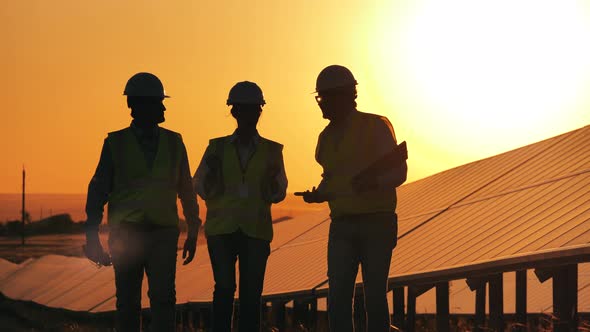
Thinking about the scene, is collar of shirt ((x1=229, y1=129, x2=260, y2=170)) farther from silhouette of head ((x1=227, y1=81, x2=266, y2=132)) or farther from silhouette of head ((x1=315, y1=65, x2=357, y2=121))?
silhouette of head ((x1=315, y1=65, x2=357, y2=121))

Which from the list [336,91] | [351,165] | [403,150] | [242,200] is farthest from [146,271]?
[403,150]

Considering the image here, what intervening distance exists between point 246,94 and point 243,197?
0.86 meters

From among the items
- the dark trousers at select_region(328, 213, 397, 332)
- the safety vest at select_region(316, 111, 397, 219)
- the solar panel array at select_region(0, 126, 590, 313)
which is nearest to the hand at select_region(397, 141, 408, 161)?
the safety vest at select_region(316, 111, 397, 219)

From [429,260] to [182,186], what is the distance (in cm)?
1098

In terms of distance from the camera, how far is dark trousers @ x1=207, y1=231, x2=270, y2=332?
10.5 m

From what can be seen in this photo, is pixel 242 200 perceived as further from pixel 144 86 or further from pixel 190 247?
pixel 144 86

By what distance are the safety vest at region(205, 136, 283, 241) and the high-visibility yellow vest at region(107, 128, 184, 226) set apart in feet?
1.75

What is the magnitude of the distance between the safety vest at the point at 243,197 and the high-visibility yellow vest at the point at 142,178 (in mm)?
535

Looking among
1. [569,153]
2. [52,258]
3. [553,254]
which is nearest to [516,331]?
[553,254]

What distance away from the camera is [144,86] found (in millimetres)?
10148

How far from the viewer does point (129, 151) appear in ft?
33.4

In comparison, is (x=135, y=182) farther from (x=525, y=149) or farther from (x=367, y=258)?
(x=525, y=149)

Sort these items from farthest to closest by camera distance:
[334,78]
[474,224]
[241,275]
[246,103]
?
1. [474,224]
2. [246,103]
3. [241,275]
4. [334,78]

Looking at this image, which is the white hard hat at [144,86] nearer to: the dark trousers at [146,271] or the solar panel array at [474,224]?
the dark trousers at [146,271]
